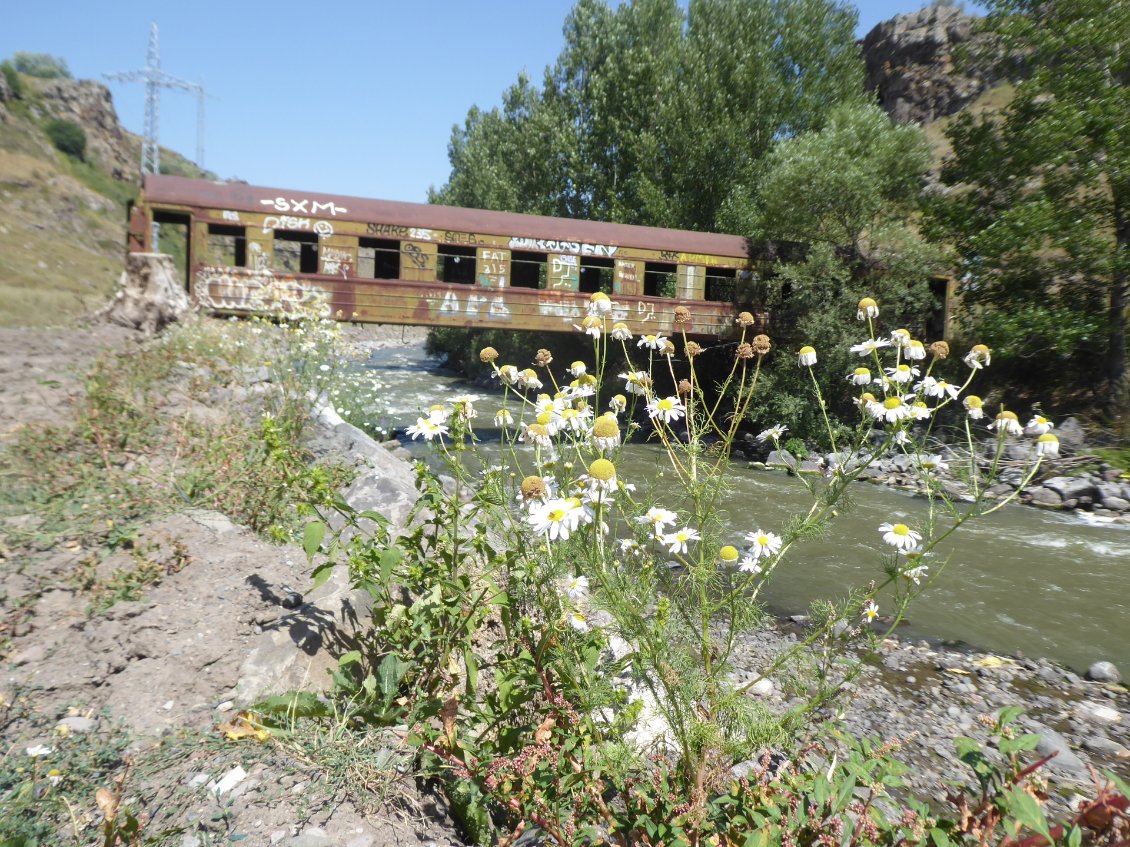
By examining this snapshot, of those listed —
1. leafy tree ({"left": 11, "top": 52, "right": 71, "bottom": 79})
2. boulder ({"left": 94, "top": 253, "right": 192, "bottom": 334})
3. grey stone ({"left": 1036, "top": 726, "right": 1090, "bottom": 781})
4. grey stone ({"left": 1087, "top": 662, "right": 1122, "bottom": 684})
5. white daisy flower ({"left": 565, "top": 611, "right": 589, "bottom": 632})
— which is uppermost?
leafy tree ({"left": 11, "top": 52, "right": 71, "bottom": 79})

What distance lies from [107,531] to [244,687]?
1331 millimetres

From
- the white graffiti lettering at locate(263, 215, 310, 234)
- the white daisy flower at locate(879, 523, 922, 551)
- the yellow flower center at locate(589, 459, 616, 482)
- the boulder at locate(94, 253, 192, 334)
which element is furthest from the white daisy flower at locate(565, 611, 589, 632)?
the white graffiti lettering at locate(263, 215, 310, 234)

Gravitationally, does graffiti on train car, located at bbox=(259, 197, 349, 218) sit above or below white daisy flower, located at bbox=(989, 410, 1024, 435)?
above

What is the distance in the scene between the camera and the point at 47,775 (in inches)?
81.3

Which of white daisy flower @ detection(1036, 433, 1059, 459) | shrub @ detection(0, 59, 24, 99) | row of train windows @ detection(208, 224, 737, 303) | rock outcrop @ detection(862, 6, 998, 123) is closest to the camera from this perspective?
white daisy flower @ detection(1036, 433, 1059, 459)

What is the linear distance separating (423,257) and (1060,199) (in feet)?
37.9

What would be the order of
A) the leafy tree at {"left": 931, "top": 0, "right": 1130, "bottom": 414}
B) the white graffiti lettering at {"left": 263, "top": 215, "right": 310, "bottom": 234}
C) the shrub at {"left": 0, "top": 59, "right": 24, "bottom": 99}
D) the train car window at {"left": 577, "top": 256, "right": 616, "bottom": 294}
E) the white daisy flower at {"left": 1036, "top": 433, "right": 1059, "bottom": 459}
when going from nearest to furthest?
1. the white daisy flower at {"left": 1036, "top": 433, "right": 1059, "bottom": 459}
2. the white graffiti lettering at {"left": 263, "top": 215, "right": 310, "bottom": 234}
3. the leafy tree at {"left": 931, "top": 0, "right": 1130, "bottom": 414}
4. the train car window at {"left": 577, "top": 256, "right": 616, "bottom": 294}
5. the shrub at {"left": 0, "top": 59, "right": 24, "bottom": 99}

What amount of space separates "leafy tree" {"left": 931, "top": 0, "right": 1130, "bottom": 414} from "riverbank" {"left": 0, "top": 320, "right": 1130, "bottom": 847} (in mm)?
10727

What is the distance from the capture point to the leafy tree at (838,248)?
47.7 ft

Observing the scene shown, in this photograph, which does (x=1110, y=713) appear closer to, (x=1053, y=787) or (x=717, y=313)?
(x=1053, y=787)

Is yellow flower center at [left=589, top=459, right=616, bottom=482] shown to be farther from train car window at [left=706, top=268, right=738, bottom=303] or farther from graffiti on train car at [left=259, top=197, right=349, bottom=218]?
train car window at [left=706, top=268, right=738, bottom=303]

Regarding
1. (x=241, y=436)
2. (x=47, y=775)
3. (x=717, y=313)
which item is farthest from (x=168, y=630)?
(x=717, y=313)

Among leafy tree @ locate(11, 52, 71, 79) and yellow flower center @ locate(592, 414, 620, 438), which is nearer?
yellow flower center @ locate(592, 414, 620, 438)

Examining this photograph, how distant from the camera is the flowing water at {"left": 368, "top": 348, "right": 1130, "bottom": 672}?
5812mm
